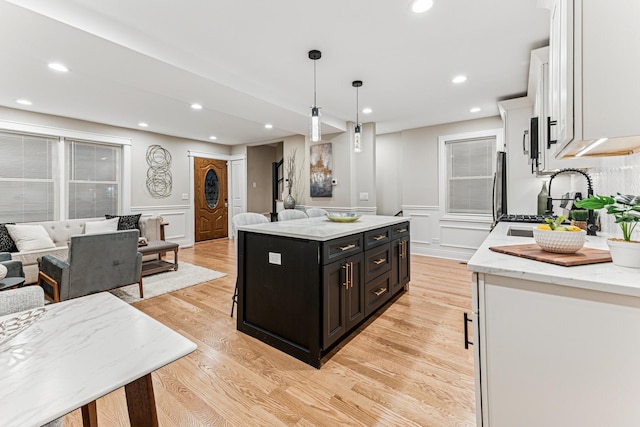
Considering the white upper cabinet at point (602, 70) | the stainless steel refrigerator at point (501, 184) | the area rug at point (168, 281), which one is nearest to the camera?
the white upper cabinet at point (602, 70)

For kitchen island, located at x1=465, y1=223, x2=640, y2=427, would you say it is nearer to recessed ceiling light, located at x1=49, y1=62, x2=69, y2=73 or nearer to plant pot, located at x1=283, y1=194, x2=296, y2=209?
recessed ceiling light, located at x1=49, y1=62, x2=69, y2=73

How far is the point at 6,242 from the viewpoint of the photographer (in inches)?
143

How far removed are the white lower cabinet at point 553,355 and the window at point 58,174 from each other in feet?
20.1

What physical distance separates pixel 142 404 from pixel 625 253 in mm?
1695

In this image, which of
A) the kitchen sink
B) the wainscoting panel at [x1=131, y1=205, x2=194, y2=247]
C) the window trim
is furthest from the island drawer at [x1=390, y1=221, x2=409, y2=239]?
the wainscoting panel at [x1=131, y1=205, x2=194, y2=247]

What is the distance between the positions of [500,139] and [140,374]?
5534mm

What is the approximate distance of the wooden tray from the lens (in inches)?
43.1

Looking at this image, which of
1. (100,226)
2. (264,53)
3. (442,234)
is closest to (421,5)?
(264,53)

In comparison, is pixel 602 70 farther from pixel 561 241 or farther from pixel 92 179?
pixel 92 179

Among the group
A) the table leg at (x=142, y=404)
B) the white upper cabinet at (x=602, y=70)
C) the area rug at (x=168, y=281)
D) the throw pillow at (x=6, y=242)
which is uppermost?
the white upper cabinet at (x=602, y=70)

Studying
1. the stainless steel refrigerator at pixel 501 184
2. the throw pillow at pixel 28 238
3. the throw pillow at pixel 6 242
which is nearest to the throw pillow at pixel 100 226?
the throw pillow at pixel 28 238

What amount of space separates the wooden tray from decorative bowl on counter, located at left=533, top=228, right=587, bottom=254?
3 centimetres

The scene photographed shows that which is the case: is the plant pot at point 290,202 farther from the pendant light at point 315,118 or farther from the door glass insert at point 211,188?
the pendant light at point 315,118

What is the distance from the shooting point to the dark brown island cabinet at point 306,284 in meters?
1.95
